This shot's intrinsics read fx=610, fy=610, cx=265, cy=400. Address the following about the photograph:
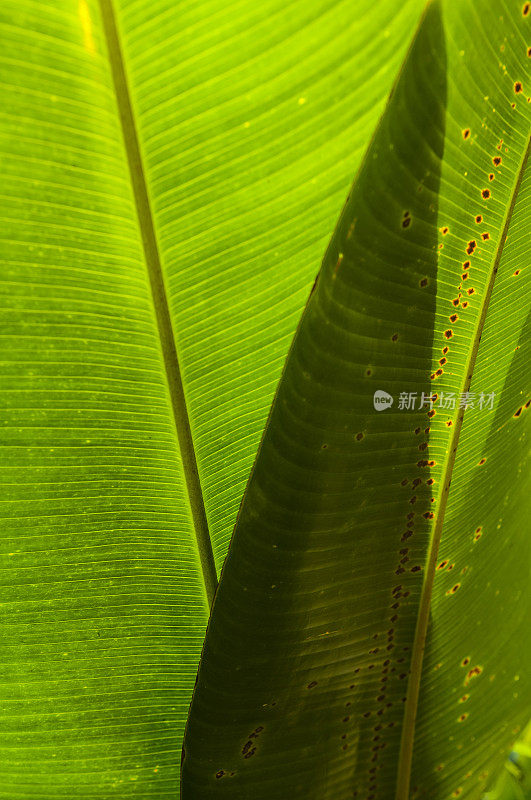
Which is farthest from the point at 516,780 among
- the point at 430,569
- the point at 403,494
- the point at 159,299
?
the point at 159,299

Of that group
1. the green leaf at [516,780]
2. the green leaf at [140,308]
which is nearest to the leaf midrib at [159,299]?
the green leaf at [140,308]

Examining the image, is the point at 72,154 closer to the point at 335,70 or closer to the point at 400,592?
the point at 335,70

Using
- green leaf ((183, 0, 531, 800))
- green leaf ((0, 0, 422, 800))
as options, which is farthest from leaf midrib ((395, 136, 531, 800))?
green leaf ((0, 0, 422, 800))

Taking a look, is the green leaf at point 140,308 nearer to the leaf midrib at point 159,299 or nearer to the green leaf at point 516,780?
the leaf midrib at point 159,299

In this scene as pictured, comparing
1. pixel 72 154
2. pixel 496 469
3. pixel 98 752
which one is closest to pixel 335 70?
pixel 72 154

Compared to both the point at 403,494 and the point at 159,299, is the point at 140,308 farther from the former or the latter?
the point at 403,494

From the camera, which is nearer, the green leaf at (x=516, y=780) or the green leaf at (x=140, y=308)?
the green leaf at (x=140, y=308)
